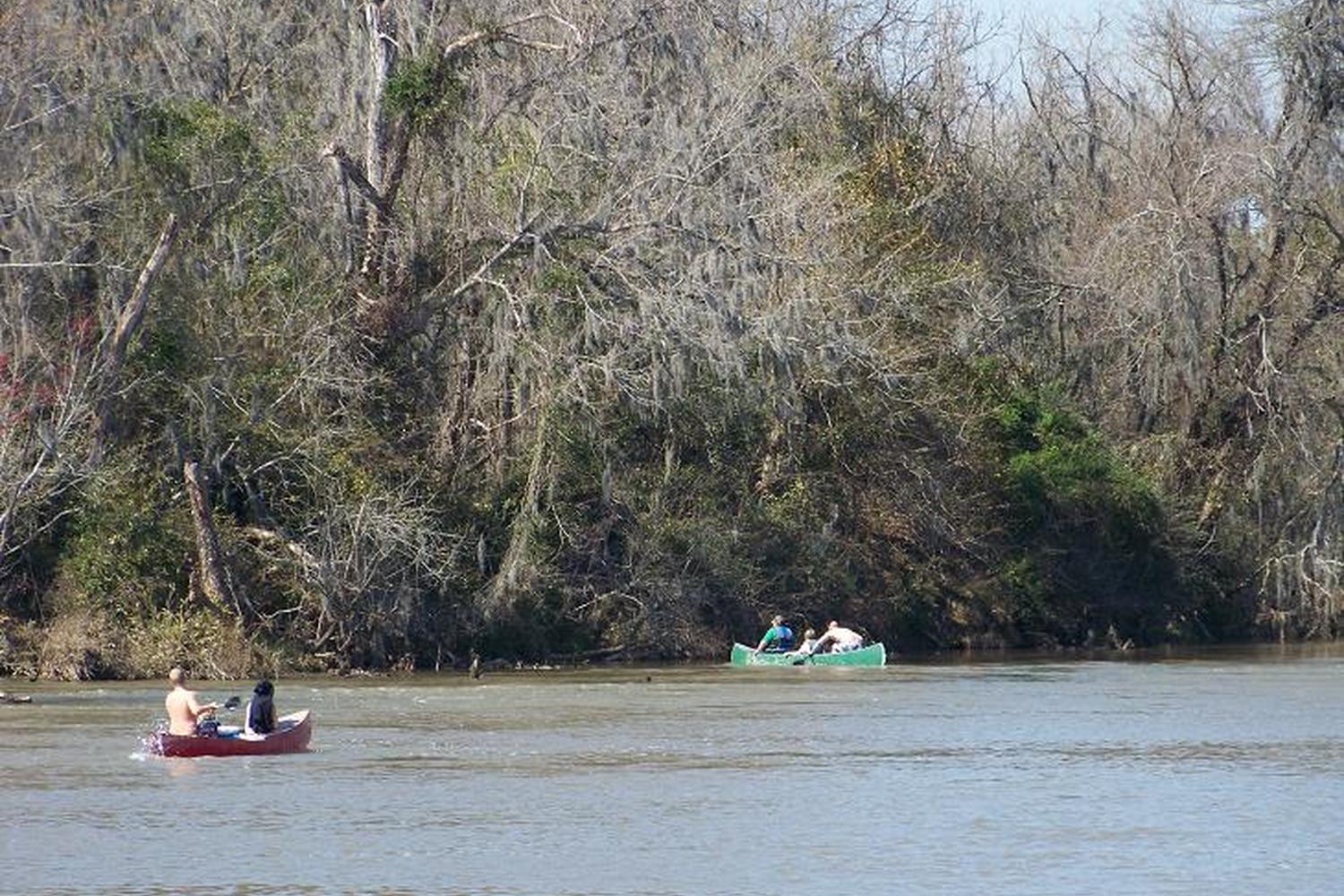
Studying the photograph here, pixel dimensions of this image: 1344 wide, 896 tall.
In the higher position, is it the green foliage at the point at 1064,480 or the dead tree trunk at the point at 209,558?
the green foliage at the point at 1064,480

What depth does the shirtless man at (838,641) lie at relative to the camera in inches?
1560

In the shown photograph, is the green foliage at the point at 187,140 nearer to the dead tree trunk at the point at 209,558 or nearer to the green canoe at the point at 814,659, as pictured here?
the dead tree trunk at the point at 209,558

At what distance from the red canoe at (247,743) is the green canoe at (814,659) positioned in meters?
13.8

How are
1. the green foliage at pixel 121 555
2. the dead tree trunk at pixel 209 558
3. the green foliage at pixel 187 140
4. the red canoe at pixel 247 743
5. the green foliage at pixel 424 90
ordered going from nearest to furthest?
1. the red canoe at pixel 247 743
2. the green foliage at pixel 121 555
3. the dead tree trunk at pixel 209 558
4. the green foliage at pixel 187 140
5. the green foliage at pixel 424 90

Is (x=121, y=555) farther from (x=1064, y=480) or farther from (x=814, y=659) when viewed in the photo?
(x=1064, y=480)

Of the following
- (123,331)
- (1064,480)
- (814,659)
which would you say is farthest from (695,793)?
(1064,480)

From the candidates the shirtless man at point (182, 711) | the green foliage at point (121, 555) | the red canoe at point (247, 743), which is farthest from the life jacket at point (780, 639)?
the shirtless man at point (182, 711)

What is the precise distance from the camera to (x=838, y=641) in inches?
1572

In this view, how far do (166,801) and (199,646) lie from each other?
42.7 ft

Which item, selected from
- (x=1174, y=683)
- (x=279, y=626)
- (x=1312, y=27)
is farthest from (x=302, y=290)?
(x=1312, y=27)

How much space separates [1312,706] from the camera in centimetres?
3125

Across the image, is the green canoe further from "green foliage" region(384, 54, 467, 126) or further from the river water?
"green foliage" region(384, 54, 467, 126)

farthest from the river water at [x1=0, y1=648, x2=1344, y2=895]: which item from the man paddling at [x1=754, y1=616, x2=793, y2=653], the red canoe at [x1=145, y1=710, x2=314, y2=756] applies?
the man paddling at [x1=754, y1=616, x2=793, y2=653]

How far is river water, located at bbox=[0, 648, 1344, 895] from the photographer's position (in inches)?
730
